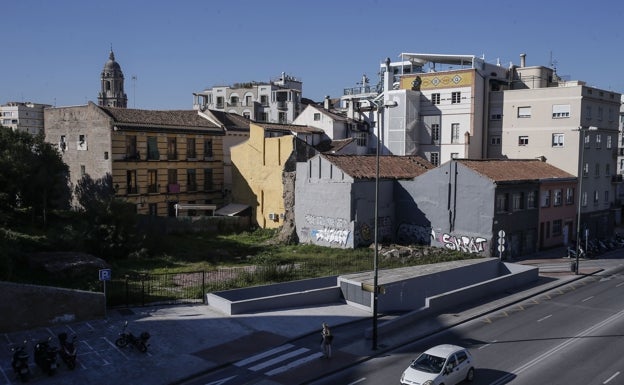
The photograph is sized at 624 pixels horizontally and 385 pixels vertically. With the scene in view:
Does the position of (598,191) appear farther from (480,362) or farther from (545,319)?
(480,362)

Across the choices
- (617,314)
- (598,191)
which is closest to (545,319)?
(617,314)

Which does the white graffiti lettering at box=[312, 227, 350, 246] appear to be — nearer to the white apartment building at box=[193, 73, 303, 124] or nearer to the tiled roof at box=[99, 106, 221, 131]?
the tiled roof at box=[99, 106, 221, 131]

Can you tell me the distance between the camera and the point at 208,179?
5609 cm

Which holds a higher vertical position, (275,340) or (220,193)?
(220,193)

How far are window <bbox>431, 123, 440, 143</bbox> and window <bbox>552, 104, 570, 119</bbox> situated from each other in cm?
1219

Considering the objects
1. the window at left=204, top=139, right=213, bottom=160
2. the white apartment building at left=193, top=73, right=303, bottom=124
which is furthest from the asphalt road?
the white apartment building at left=193, top=73, right=303, bottom=124

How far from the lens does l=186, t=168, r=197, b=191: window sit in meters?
54.0

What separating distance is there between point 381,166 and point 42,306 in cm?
3014

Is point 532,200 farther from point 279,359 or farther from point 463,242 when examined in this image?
point 279,359

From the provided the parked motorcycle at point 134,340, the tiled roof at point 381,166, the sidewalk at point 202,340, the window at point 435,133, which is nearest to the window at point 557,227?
the tiled roof at point 381,166

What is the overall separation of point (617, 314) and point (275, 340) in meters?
17.8

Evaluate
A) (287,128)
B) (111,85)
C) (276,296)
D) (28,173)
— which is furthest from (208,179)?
(111,85)

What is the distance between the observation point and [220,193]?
56969 millimetres

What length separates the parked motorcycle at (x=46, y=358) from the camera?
18734 mm
